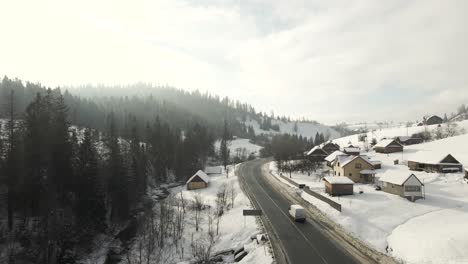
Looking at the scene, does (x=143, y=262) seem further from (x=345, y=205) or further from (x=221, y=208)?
(x=345, y=205)

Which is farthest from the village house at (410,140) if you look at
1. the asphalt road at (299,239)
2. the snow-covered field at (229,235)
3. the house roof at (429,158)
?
the snow-covered field at (229,235)

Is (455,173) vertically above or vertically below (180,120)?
below

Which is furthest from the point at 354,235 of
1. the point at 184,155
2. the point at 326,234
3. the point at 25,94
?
the point at 25,94

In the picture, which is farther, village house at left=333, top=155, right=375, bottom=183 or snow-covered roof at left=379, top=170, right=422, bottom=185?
village house at left=333, top=155, right=375, bottom=183

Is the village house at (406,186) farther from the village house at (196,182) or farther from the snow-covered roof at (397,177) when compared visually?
the village house at (196,182)

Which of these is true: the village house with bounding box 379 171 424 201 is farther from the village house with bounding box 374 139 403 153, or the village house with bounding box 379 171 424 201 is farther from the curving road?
the village house with bounding box 374 139 403 153

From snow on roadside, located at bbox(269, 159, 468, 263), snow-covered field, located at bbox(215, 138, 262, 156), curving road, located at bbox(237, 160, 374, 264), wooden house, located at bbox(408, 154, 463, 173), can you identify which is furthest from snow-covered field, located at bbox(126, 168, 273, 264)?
snow-covered field, located at bbox(215, 138, 262, 156)

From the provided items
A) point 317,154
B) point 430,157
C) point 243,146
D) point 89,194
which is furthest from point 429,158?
point 243,146
